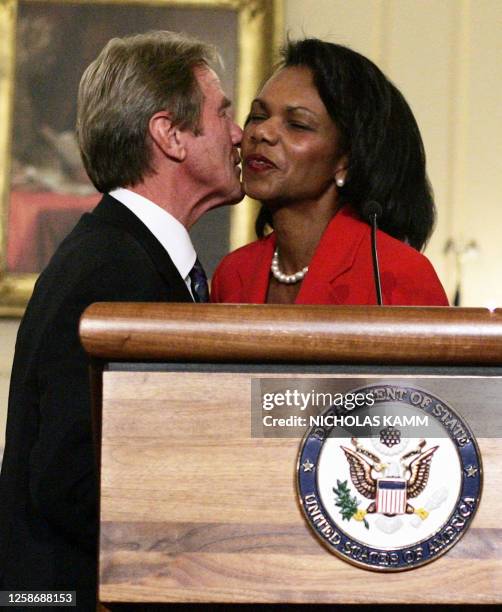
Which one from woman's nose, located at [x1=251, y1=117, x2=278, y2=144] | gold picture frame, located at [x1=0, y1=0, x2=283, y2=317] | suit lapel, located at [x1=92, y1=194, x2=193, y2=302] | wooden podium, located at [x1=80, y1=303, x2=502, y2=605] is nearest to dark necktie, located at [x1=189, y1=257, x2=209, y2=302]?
suit lapel, located at [x1=92, y1=194, x2=193, y2=302]

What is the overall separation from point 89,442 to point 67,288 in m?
0.31

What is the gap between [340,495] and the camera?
3.10ft

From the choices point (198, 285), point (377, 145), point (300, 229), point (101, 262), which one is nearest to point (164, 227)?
point (198, 285)

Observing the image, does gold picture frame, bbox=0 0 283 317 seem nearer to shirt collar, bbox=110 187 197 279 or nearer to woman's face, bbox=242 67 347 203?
woman's face, bbox=242 67 347 203

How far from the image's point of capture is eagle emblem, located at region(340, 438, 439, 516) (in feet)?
3.09

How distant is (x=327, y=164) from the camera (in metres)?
2.35

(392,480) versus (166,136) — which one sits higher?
(166,136)

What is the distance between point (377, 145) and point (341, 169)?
0.33 feet

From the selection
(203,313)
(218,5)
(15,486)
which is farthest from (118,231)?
(218,5)

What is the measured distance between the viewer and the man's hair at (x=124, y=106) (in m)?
2.04

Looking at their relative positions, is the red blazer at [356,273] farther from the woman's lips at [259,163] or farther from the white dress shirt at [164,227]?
the white dress shirt at [164,227]

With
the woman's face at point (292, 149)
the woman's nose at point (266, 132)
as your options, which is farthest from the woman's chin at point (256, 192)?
the woman's nose at point (266, 132)

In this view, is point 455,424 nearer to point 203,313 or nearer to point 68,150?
point 203,313

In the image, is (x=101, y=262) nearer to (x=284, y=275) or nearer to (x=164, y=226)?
(x=164, y=226)
